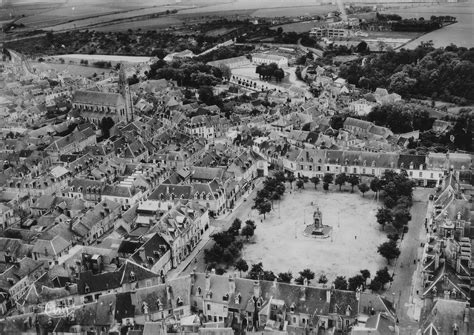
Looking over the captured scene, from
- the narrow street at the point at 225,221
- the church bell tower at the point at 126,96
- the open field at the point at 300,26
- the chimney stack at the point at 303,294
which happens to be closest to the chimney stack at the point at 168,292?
the narrow street at the point at 225,221

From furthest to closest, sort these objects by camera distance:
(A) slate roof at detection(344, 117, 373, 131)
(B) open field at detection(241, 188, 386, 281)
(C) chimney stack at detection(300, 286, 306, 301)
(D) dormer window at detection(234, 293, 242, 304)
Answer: (A) slate roof at detection(344, 117, 373, 131) → (B) open field at detection(241, 188, 386, 281) → (D) dormer window at detection(234, 293, 242, 304) → (C) chimney stack at detection(300, 286, 306, 301)

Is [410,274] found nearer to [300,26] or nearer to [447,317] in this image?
[447,317]

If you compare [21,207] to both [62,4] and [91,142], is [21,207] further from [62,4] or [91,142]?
[62,4]

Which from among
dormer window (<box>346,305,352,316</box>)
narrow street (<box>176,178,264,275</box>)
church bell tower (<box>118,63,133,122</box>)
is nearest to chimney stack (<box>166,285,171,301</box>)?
narrow street (<box>176,178,264,275</box>)

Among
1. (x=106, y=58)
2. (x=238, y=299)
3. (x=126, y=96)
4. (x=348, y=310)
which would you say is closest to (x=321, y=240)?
(x=238, y=299)

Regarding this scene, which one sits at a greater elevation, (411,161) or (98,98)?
(98,98)

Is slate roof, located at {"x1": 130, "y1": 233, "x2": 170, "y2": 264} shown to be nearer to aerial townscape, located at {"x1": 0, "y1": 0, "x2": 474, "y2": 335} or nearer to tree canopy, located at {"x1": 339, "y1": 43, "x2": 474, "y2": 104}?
aerial townscape, located at {"x1": 0, "y1": 0, "x2": 474, "y2": 335}

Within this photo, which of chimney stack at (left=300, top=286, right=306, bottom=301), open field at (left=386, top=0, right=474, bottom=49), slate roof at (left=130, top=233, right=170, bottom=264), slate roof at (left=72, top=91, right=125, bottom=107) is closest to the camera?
chimney stack at (left=300, top=286, right=306, bottom=301)

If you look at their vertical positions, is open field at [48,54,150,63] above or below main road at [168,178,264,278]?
above
